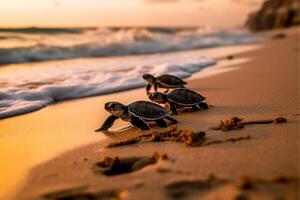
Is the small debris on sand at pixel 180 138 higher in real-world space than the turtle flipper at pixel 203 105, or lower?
higher

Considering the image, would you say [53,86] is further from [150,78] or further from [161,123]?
[161,123]

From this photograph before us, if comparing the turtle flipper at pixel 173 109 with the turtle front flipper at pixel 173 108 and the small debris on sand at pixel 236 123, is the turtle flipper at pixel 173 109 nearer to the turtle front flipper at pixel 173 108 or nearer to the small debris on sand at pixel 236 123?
the turtle front flipper at pixel 173 108

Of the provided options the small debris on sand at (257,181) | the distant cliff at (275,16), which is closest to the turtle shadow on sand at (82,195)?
the small debris on sand at (257,181)

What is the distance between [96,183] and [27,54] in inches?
483

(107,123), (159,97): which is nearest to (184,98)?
(159,97)

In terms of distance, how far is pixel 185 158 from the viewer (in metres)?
3.62

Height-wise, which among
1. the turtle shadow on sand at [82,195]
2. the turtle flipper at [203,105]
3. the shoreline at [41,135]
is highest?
the turtle shadow on sand at [82,195]

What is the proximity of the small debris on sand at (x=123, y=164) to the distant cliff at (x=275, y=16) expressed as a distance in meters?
48.0

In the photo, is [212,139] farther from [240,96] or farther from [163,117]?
[240,96]

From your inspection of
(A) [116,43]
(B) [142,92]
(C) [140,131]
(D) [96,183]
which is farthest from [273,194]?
(A) [116,43]

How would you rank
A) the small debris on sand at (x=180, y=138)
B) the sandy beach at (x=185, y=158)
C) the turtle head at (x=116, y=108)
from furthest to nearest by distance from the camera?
the turtle head at (x=116, y=108)
the small debris on sand at (x=180, y=138)
the sandy beach at (x=185, y=158)

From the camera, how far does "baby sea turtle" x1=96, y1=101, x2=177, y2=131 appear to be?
5.16 metres

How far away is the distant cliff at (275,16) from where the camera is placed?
4933 cm

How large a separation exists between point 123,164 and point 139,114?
1512mm
